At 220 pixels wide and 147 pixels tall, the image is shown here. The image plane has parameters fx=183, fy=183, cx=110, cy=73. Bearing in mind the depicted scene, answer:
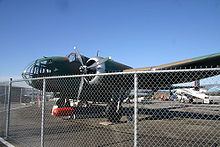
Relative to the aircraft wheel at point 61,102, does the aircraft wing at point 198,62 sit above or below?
above

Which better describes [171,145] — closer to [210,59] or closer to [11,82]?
[210,59]

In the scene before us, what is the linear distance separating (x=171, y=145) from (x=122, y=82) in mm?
5855

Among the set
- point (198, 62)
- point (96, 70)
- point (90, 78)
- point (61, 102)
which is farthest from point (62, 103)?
point (198, 62)

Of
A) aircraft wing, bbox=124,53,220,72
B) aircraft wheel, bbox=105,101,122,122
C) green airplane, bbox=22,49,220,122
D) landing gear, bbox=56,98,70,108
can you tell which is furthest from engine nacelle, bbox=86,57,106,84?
aircraft wing, bbox=124,53,220,72

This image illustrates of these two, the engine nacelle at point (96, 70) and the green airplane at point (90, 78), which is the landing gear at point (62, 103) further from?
the engine nacelle at point (96, 70)

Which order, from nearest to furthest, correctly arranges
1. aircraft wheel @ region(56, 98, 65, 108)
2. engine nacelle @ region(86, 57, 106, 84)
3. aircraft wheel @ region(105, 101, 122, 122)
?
1. aircraft wheel @ region(105, 101, 122, 122)
2. engine nacelle @ region(86, 57, 106, 84)
3. aircraft wheel @ region(56, 98, 65, 108)

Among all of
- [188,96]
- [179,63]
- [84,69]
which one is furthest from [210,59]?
[188,96]

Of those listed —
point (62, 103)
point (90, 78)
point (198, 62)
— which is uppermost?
point (198, 62)

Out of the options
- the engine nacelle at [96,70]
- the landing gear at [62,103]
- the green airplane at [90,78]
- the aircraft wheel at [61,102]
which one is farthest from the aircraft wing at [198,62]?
the aircraft wheel at [61,102]

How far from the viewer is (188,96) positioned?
1401 inches

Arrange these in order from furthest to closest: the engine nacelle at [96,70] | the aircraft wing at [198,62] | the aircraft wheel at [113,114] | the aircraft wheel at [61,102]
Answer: the aircraft wheel at [61,102]
the engine nacelle at [96,70]
the aircraft wheel at [113,114]
the aircraft wing at [198,62]

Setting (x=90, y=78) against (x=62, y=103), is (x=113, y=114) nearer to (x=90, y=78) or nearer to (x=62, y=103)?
(x=90, y=78)

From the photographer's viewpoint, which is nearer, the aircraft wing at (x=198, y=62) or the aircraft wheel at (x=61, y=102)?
the aircraft wing at (x=198, y=62)

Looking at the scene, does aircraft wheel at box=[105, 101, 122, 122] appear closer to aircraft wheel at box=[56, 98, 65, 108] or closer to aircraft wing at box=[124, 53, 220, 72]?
aircraft wing at box=[124, 53, 220, 72]
